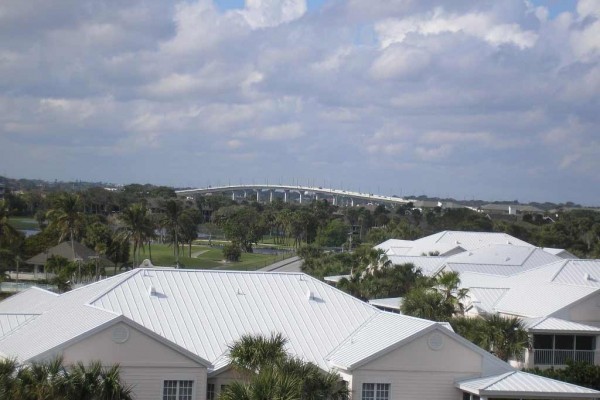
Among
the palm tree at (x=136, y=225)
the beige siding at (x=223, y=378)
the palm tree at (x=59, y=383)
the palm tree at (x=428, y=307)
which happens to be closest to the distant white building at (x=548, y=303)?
the palm tree at (x=428, y=307)

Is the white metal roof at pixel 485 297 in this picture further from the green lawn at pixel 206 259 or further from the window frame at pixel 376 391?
the green lawn at pixel 206 259

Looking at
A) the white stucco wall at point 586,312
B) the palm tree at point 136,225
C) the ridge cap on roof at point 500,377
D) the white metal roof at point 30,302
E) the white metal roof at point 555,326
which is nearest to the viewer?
the ridge cap on roof at point 500,377

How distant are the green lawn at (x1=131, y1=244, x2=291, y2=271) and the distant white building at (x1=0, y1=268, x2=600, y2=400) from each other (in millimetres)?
58276

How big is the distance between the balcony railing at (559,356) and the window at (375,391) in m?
14.2

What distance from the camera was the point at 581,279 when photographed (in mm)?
56062

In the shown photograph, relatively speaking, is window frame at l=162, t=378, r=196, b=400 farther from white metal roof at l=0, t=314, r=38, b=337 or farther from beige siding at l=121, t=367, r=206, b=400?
white metal roof at l=0, t=314, r=38, b=337

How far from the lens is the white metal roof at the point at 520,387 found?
31453 mm

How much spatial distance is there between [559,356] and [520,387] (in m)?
13.6

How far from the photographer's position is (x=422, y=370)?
106ft

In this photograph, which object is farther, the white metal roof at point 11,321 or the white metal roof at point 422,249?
the white metal roof at point 422,249

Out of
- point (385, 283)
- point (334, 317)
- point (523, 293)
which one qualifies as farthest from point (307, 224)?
point (334, 317)

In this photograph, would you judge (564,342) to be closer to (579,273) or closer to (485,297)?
(485,297)

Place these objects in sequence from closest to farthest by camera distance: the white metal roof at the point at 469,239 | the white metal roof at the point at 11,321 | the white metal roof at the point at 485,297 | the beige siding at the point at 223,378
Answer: the beige siding at the point at 223,378
the white metal roof at the point at 11,321
the white metal roof at the point at 485,297
the white metal roof at the point at 469,239

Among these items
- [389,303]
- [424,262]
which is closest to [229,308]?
[389,303]
